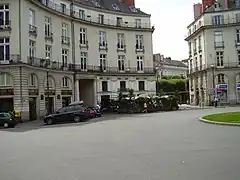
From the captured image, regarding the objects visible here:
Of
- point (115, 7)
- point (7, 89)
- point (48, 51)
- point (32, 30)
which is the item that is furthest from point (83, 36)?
point (7, 89)

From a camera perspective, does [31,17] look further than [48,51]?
No

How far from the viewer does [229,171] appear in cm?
765

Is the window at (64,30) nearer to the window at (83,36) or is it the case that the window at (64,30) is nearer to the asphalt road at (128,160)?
the window at (83,36)

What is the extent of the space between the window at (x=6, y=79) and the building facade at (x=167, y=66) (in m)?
69.4

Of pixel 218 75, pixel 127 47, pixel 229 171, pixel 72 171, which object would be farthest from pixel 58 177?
pixel 218 75

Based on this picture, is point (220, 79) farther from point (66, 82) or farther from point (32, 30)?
point (32, 30)

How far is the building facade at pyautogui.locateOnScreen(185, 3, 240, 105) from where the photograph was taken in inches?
2254

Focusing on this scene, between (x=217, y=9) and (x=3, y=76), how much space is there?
139ft

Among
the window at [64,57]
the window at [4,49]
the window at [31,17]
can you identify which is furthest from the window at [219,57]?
the window at [4,49]

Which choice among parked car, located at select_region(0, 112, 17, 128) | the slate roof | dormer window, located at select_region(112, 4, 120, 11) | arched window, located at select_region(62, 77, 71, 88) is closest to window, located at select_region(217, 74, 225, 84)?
the slate roof

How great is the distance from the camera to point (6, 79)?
34906 mm

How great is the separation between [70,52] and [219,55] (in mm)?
28204

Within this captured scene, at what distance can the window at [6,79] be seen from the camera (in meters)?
34.8

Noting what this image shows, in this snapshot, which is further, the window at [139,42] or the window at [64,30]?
the window at [139,42]
